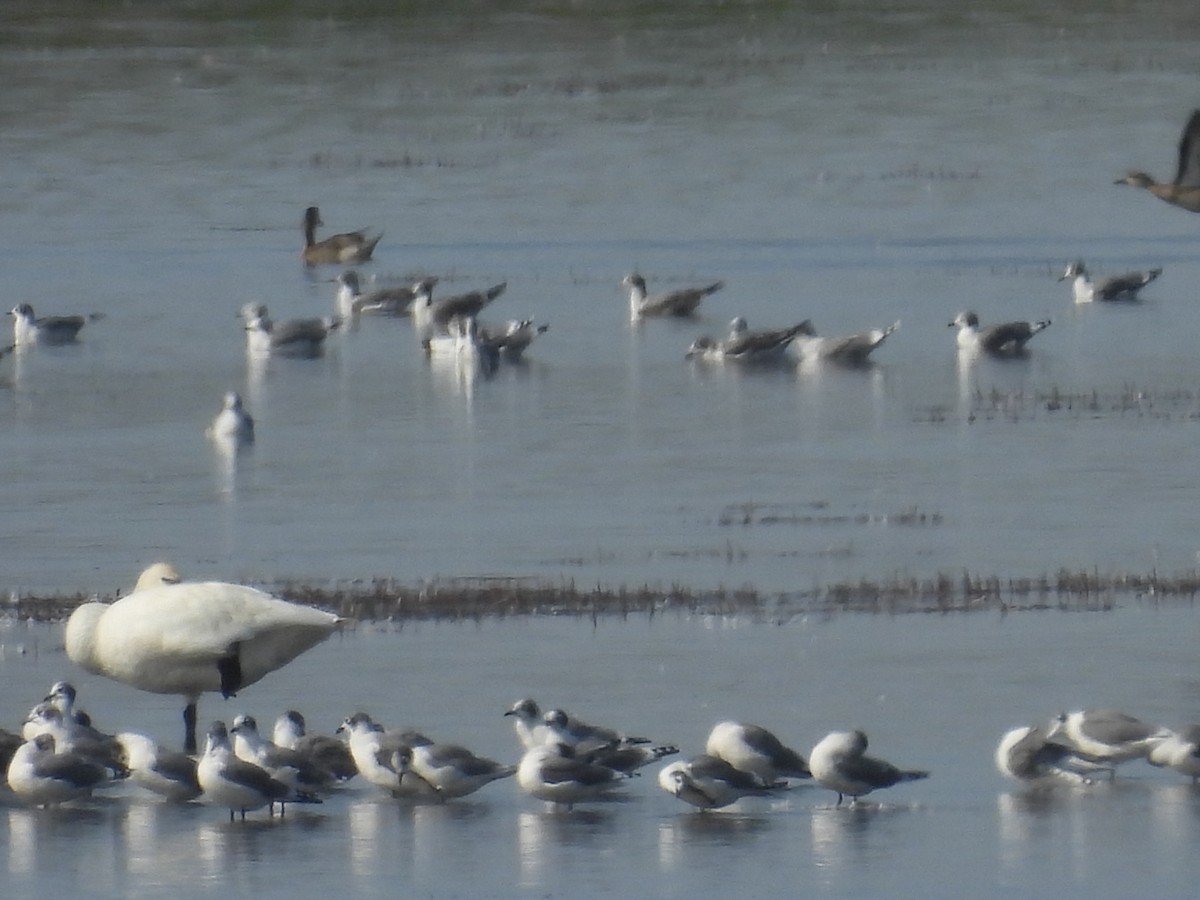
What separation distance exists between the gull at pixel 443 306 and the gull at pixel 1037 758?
19.5 m

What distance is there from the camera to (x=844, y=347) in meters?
27.6

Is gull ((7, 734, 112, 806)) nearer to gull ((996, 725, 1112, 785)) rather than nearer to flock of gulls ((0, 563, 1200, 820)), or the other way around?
flock of gulls ((0, 563, 1200, 820))

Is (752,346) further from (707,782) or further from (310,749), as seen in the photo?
(707,782)

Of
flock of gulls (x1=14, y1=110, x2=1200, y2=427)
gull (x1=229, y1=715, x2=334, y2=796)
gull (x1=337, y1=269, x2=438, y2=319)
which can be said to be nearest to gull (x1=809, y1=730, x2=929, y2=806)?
A: gull (x1=229, y1=715, x2=334, y2=796)

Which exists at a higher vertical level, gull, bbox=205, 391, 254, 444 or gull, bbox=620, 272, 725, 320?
gull, bbox=620, 272, 725, 320

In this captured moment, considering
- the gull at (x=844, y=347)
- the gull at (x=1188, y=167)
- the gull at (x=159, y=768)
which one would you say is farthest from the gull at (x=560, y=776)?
the gull at (x=844, y=347)

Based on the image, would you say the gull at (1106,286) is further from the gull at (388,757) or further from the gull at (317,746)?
the gull at (388,757)

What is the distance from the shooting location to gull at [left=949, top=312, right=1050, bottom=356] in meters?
28.1

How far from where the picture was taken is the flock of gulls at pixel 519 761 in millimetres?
10625

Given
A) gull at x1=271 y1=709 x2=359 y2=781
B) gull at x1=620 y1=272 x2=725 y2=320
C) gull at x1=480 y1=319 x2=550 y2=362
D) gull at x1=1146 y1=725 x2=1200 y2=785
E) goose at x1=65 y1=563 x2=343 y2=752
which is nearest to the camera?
gull at x1=1146 y1=725 x2=1200 y2=785

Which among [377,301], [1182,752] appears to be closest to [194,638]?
[1182,752]

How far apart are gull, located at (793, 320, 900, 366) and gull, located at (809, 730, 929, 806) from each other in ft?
55.3

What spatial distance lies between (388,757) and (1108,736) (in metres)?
2.52

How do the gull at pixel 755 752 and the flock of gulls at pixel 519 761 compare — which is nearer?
the flock of gulls at pixel 519 761
